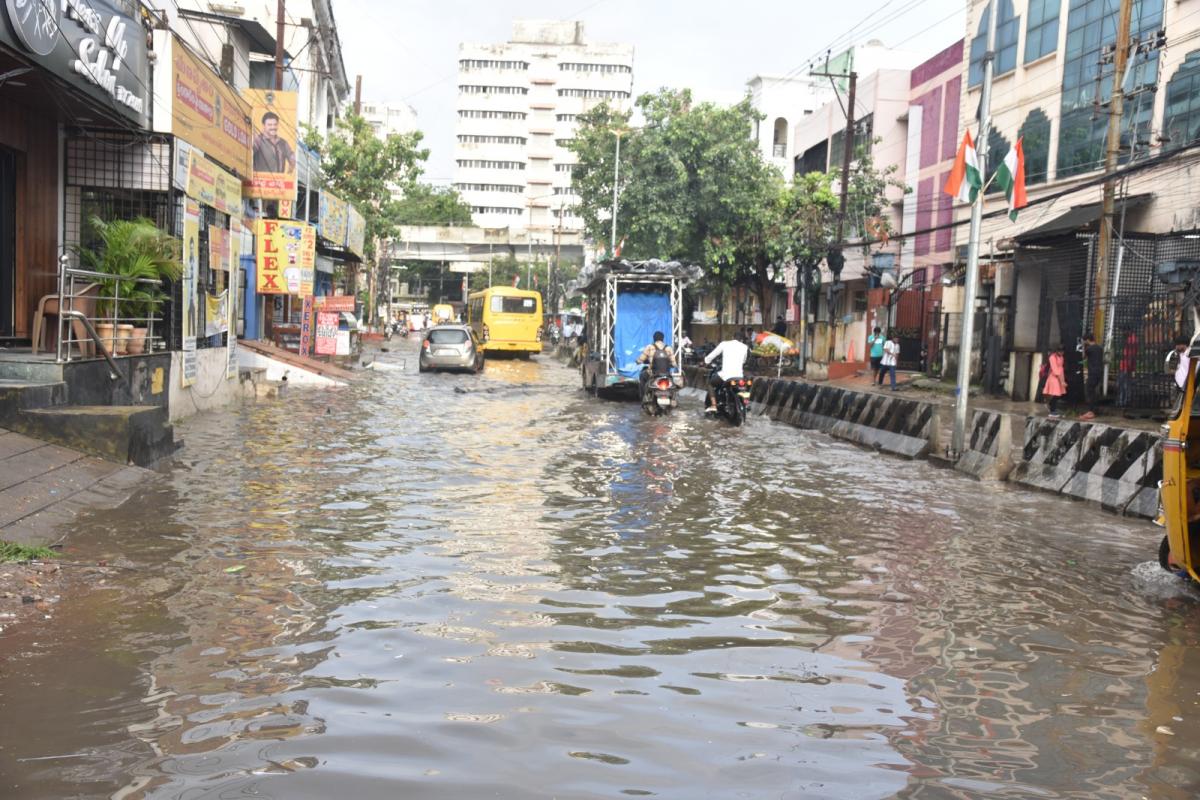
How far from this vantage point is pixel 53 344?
15133 millimetres

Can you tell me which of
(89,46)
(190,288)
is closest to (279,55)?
(190,288)

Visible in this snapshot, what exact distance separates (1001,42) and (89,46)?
25049mm

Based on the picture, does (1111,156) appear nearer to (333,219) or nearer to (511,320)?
(333,219)

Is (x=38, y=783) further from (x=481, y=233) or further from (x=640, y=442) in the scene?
(x=481, y=233)

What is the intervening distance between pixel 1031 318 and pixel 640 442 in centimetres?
1695

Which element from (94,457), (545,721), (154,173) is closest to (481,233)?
(154,173)

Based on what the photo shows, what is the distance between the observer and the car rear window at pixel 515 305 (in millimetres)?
46906

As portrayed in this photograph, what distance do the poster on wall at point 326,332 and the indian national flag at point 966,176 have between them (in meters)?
19.9

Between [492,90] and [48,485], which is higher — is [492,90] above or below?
above

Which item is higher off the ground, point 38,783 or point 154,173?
point 154,173

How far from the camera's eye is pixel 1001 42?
30156mm

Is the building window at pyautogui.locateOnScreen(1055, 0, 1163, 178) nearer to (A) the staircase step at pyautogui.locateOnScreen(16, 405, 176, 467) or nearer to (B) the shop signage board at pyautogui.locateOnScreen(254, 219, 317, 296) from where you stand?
(B) the shop signage board at pyautogui.locateOnScreen(254, 219, 317, 296)

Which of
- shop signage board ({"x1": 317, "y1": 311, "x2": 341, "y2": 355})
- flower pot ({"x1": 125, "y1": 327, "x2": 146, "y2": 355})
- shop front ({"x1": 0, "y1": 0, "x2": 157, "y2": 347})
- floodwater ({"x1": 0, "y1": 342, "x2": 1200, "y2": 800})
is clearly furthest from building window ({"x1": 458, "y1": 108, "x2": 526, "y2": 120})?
floodwater ({"x1": 0, "y1": 342, "x2": 1200, "y2": 800})

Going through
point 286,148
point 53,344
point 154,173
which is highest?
point 286,148
